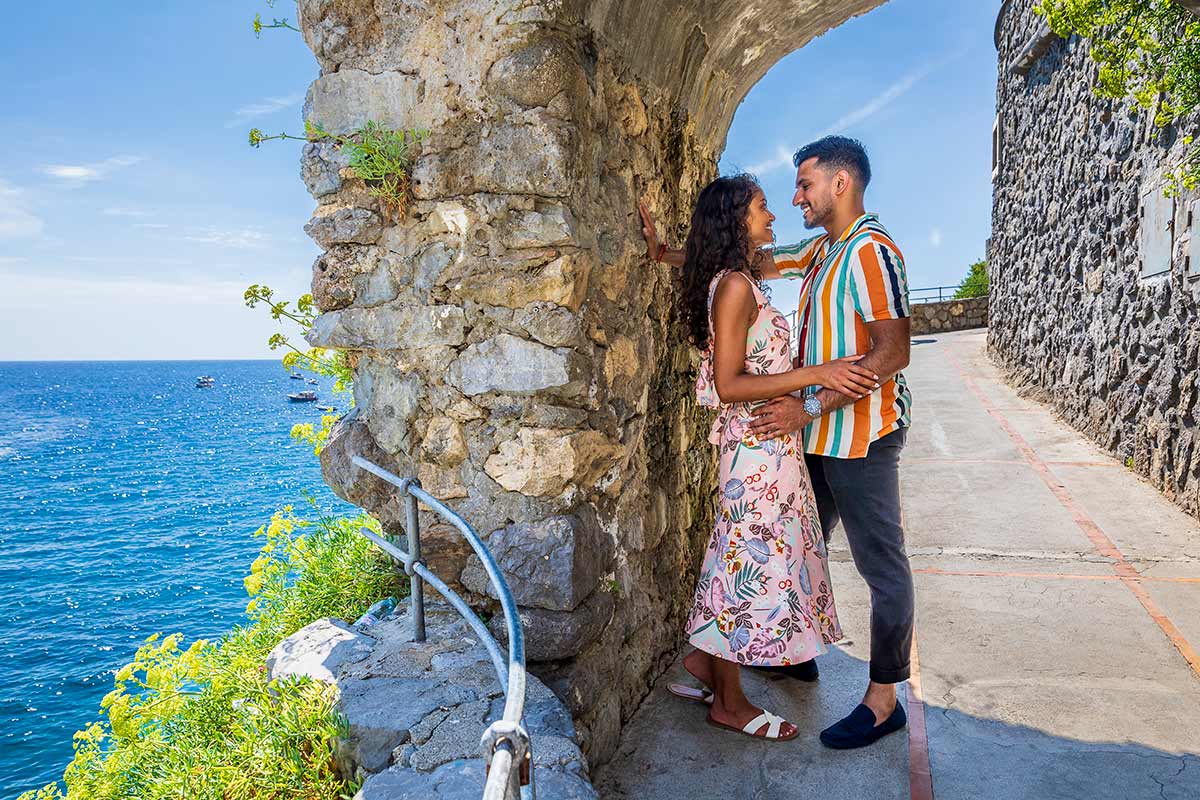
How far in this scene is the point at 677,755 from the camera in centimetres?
260

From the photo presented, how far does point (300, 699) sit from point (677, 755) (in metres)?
1.16

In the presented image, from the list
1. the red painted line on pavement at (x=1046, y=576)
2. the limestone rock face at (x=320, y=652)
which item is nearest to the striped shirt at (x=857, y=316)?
the limestone rock face at (x=320, y=652)

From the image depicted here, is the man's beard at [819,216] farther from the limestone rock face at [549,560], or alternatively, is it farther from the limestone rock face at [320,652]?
the limestone rock face at [320,652]

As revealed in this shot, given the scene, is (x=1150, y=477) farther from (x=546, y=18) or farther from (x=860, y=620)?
(x=546, y=18)

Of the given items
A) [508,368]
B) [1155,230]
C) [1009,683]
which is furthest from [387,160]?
[1155,230]

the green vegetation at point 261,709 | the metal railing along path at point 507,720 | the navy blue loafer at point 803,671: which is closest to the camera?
the metal railing along path at point 507,720

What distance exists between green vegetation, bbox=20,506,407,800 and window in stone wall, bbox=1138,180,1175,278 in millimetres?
5486

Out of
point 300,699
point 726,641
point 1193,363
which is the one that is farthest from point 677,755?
point 1193,363

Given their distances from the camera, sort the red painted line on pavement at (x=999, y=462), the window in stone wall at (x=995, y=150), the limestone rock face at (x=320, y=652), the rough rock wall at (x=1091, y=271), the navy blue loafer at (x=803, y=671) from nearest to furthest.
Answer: the limestone rock face at (x=320, y=652), the navy blue loafer at (x=803, y=671), the rough rock wall at (x=1091, y=271), the red painted line on pavement at (x=999, y=462), the window in stone wall at (x=995, y=150)

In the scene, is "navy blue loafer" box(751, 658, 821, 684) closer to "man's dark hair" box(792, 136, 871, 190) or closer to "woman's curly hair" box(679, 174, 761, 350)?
"woman's curly hair" box(679, 174, 761, 350)

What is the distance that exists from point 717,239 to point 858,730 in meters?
1.60

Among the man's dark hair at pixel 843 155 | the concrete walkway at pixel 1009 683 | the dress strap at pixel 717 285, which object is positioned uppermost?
the man's dark hair at pixel 843 155

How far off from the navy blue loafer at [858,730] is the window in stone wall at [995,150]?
10.6m

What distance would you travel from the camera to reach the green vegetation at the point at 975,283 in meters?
20.2
